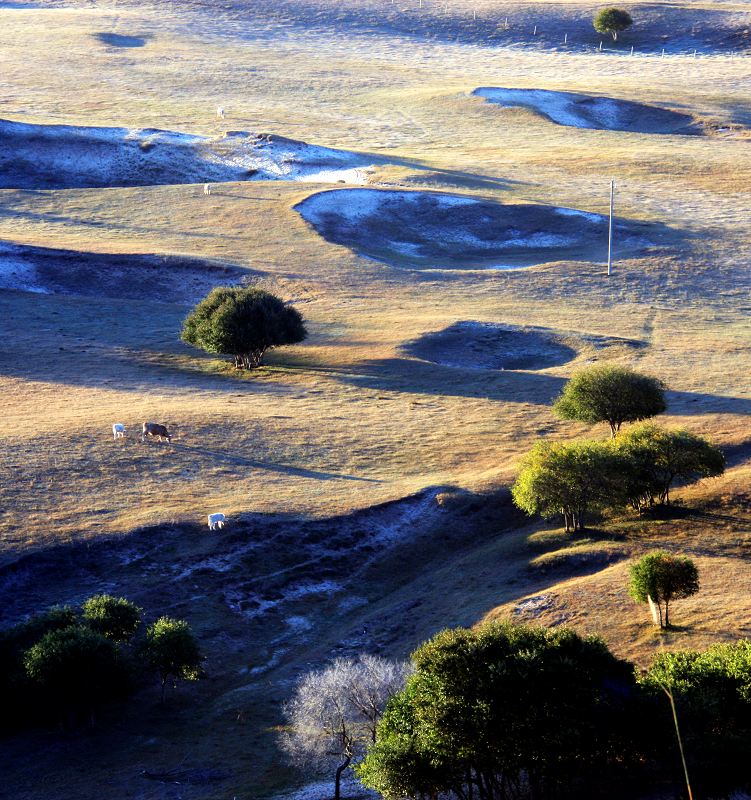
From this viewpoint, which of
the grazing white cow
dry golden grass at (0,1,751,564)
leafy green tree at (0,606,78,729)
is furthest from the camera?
dry golden grass at (0,1,751,564)

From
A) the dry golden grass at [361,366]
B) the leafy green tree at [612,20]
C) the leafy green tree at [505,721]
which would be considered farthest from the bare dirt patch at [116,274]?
the leafy green tree at [612,20]

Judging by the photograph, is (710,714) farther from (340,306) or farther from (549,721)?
(340,306)

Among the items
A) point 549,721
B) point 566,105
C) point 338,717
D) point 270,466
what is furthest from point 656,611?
point 566,105

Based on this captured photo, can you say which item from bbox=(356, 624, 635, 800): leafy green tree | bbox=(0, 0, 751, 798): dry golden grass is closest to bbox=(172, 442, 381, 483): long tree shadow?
bbox=(0, 0, 751, 798): dry golden grass

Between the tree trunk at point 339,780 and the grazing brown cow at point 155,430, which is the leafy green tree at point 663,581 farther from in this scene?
the grazing brown cow at point 155,430

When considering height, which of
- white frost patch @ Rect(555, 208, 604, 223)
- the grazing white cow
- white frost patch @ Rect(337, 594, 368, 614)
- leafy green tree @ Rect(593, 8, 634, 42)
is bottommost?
white frost patch @ Rect(337, 594, 368, 614)

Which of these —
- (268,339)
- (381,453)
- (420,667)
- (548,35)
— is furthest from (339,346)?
(548,35)

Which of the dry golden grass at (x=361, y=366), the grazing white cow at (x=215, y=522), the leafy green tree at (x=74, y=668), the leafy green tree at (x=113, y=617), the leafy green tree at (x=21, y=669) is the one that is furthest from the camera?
the grazing white cow at (x=215, y=522)

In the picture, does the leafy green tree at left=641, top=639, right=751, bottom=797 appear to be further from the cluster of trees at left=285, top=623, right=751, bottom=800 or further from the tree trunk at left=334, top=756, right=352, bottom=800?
the tree trunk at left=334, top=756, right=352, bottom=800
